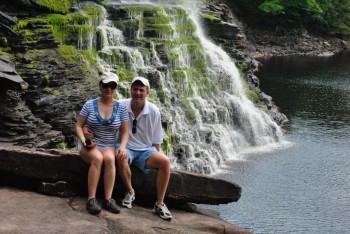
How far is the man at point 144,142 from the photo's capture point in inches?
375

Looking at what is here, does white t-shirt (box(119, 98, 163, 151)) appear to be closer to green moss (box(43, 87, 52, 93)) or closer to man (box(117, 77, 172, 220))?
man (box(117, 77, 172, 220))

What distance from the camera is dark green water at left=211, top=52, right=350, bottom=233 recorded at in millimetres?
19953

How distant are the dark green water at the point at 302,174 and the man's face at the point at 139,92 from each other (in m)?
11.1

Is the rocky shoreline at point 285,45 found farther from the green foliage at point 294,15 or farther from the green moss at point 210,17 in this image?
the green moss at point 210,17

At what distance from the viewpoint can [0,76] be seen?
14398mm

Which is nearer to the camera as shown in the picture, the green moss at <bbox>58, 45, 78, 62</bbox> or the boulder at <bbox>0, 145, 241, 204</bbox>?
the boulder at <bbox>0, 145, 241, 204</bbox>

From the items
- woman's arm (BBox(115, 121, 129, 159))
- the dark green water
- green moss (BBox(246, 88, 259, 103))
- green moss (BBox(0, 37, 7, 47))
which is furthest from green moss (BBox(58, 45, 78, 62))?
green moss (BBox(246, 88, 259, 103))

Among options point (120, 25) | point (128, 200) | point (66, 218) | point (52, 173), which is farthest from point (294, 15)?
point (66, 218)

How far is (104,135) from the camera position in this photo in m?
9.52

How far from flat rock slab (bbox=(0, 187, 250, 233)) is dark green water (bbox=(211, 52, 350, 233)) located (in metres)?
10.3

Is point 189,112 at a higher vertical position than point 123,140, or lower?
lower

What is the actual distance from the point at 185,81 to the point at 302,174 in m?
10.0

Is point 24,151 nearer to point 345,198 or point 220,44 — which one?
point 345,198

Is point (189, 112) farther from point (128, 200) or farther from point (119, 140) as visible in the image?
point (128, 200)
